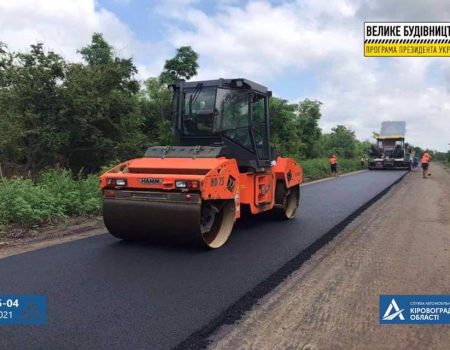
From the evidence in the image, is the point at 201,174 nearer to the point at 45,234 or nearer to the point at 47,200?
the point at 45,234

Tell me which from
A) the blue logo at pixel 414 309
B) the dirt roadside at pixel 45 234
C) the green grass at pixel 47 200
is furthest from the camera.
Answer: the green grass at pixel 47 200

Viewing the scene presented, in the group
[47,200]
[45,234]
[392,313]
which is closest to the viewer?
[392,313]

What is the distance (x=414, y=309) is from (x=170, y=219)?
293 centimetres

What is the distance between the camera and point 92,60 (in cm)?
1966

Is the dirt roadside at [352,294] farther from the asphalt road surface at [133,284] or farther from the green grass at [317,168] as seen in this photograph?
the green grass at [317,168]

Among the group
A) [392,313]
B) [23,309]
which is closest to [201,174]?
[23,309]

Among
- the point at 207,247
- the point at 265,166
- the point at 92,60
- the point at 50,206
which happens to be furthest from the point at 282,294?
the point at 92,60

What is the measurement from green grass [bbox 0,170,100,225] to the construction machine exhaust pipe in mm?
2007

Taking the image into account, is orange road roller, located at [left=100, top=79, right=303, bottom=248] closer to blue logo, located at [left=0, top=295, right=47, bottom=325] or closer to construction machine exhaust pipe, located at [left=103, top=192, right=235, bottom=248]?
construction machine exhaust pipe, located at [left=103, top=192, right=235, bottom=248]

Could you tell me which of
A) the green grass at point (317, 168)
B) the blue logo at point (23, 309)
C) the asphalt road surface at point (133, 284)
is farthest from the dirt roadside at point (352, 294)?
the green grass at point (317, 168)

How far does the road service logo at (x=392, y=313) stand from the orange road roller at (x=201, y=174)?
240 centimetres

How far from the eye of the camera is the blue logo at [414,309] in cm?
387

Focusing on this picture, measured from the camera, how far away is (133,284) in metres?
4.54

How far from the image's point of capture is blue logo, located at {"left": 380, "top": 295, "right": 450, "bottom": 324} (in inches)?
152
